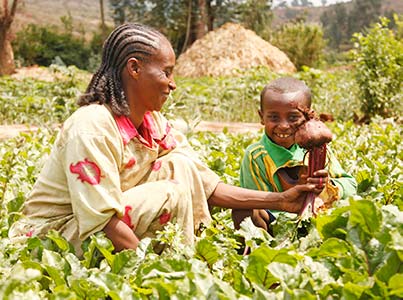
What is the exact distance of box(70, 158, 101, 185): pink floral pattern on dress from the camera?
7.80ft

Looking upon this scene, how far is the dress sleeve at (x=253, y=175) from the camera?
2953mm

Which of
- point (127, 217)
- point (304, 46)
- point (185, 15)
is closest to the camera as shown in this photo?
point (127, 217)

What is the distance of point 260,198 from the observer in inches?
109

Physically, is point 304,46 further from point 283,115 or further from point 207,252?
point 207,252

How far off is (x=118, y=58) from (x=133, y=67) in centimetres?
10

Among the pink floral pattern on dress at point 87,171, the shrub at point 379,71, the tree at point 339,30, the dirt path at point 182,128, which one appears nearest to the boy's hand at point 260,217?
the pink floral pattern on dress at point 87,171

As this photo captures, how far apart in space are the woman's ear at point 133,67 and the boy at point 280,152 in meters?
0.68

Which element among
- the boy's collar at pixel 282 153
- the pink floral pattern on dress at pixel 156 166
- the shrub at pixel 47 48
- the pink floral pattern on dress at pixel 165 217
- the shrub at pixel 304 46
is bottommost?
the shrub at pixel 47 48

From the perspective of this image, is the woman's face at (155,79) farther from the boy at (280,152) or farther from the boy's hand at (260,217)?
the boy's hand at (260,217)

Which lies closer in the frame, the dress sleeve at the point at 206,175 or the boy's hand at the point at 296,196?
the boy's hand at the point at 296,196

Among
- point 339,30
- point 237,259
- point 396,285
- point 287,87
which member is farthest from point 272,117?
point 339,30

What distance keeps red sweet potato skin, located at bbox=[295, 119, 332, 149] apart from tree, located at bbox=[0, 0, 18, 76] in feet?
48.5

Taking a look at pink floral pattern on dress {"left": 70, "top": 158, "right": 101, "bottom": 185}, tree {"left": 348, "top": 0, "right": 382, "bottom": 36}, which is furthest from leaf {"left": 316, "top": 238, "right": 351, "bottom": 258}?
tree {"left": 348, "top": 0, "right": 382, "bottom": 36}

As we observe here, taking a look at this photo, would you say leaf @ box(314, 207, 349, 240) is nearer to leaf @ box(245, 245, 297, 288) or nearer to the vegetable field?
the vegetable field
